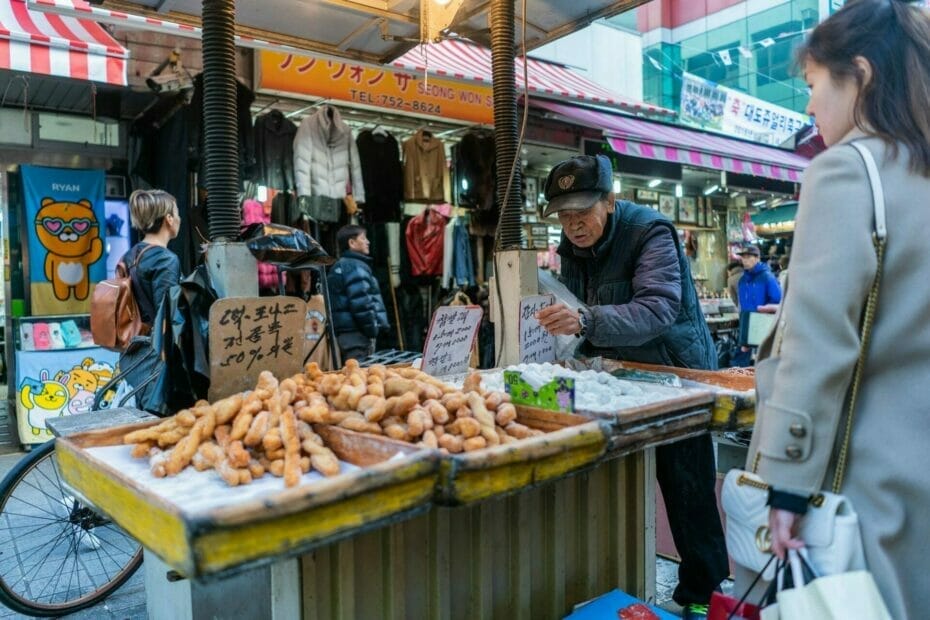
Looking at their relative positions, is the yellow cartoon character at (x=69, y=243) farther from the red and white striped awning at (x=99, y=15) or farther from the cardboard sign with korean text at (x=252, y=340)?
the cardboard sign with korean text at (x=252, y=340)

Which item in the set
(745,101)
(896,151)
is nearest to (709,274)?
(745,101)

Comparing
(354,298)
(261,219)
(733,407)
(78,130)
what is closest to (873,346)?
(733,407)

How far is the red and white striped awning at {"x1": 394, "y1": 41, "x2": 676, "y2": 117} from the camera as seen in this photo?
306 inches

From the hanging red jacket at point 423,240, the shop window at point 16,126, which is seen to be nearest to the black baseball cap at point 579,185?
the hanging red jacket at point 423,240

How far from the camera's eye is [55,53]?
5074 millimetres

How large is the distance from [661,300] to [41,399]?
20.1 ft

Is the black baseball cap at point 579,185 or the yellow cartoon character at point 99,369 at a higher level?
the black baseball cap at point 579,185

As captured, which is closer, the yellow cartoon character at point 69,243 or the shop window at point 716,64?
the yellow cartoon character at point 69,243

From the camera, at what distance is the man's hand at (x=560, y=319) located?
3104mm

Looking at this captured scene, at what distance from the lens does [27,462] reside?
3660mm

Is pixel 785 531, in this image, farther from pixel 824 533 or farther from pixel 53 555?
pixel 53 555

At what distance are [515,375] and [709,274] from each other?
12638 mm

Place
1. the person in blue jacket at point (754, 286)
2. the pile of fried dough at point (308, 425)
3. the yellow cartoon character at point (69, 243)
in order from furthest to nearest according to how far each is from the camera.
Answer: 1. the person in blue jacket at point (754, 286)
2. the yellow cartoon character at point (69, 243)
3. the pile of fried dough at point (308, 425)

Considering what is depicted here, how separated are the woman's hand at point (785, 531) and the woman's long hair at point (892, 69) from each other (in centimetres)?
89
